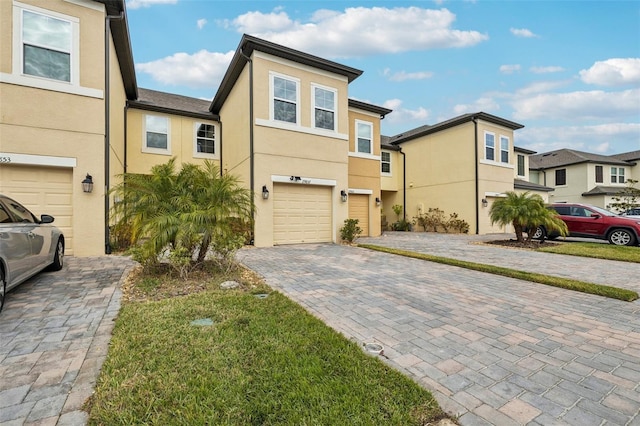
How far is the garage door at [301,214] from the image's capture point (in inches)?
420

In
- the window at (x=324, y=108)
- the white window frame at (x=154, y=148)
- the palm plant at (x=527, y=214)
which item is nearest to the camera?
the palm plant at (x=527, y=214)

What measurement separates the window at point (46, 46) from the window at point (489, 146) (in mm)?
18328

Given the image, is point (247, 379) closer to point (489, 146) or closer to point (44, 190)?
point (44, 190)

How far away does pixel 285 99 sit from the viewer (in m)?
10.7

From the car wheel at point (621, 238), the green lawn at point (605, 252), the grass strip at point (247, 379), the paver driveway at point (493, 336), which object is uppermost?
the car wheel at point (621, 238)

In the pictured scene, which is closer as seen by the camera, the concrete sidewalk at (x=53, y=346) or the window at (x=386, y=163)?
the concrete sidewalk at (x=53, y=346)

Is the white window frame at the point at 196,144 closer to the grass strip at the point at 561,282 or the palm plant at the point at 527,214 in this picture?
the grass strip at the point at 561,282

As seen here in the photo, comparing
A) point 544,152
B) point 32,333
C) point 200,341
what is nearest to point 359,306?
point 200,341

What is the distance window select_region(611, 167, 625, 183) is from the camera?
1079 inches

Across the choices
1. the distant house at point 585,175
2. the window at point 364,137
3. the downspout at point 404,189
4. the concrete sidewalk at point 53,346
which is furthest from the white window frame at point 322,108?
the distant house at point 585,175

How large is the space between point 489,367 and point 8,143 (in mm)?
10675

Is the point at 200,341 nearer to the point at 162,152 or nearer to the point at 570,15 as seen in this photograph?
the point at 162,152

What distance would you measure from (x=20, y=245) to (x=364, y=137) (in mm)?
13078

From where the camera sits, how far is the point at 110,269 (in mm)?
6332
